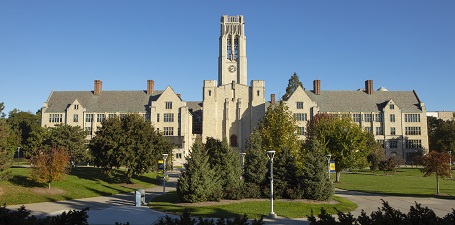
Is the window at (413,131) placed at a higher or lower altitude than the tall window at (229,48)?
lower

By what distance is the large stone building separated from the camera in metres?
75.4

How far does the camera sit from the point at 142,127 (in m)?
38.0

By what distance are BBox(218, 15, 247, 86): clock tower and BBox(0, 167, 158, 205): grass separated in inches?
1753

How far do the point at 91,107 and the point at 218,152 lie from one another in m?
58.3

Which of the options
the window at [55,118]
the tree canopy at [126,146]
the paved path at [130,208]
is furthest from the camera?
the window at [55,118]

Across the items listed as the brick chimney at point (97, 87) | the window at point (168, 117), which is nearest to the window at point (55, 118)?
the brick chimney at point (97, 87)

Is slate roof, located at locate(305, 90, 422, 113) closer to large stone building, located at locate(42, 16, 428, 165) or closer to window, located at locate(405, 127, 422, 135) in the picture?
large stone building, located at locate(42, 16, 428, 165)

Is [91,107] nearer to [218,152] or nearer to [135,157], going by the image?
[135,157]

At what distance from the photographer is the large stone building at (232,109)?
75438 mm

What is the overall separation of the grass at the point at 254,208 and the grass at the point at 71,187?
334 inches

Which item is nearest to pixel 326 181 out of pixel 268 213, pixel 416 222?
pixel 268 213

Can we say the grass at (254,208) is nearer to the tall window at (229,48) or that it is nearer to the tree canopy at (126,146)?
the tree canopy at (126,146)

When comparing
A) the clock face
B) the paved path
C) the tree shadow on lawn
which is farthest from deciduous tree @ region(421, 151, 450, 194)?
the clock face

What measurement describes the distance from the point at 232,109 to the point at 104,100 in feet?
92.2
